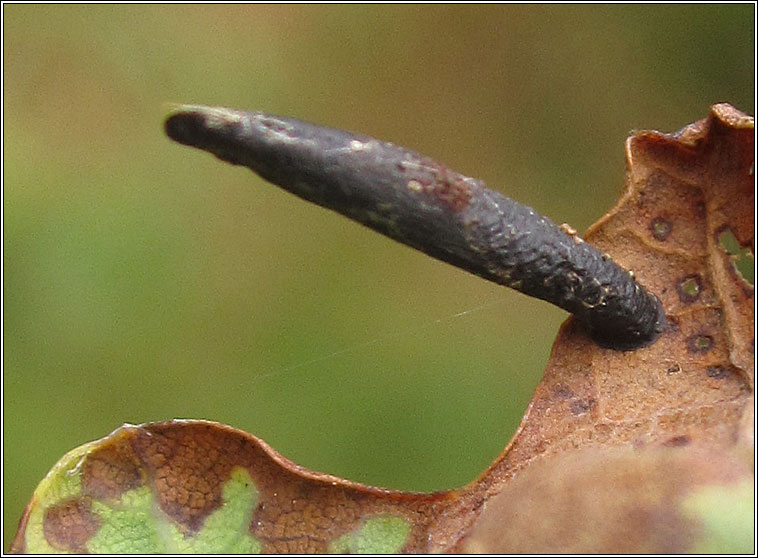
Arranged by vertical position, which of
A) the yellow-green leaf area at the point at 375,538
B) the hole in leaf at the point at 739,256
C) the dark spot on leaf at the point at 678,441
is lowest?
the yellow-green leaf area at the point at 375,538

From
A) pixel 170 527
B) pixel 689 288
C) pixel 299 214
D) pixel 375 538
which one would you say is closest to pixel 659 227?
pixel 689 288

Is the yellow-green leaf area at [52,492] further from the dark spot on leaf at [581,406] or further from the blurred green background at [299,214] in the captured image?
the blurred green background at [299,214]

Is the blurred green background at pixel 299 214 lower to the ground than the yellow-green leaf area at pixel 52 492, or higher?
higher

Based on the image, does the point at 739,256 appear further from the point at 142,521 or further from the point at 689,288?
the point at 142,521

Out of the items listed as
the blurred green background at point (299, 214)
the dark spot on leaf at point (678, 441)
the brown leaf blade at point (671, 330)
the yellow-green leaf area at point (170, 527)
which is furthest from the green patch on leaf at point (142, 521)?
the blurred green background at point (299, 214)

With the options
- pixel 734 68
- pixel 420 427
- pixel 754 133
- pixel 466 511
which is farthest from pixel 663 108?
pixel 466 511

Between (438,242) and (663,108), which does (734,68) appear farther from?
(438,242)

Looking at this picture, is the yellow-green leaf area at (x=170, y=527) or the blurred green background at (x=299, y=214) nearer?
the yellow-green leaf area at (x=170, y=527)
